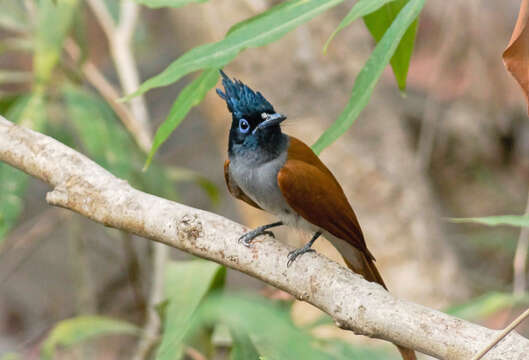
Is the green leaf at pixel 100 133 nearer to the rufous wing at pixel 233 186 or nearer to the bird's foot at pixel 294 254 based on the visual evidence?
the rufous wing at pixel 233 186

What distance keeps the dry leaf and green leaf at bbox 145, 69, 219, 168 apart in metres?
0.66

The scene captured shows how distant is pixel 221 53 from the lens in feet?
4.61

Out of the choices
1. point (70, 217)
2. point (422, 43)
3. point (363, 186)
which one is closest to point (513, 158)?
point (422, 43)

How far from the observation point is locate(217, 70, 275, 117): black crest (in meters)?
1.96

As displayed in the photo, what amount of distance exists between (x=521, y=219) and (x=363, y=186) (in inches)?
80.9

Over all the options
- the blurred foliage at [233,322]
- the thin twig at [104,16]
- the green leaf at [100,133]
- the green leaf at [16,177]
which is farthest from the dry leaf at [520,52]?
the thin twig at [104,16]

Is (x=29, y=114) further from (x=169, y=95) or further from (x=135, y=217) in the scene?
(x=169, y=95)

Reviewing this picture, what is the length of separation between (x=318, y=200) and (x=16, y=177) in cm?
127

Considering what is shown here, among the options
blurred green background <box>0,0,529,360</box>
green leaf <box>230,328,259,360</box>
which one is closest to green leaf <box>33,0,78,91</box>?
blurred green background <box>0,0,529,360</box>

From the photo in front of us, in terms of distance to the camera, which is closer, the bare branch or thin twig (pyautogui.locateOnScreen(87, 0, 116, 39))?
the bare branch

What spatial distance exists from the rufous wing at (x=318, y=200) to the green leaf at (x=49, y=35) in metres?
Result: 1.58

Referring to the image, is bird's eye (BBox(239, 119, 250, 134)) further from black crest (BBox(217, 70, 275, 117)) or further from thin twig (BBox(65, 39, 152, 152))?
thin twig (BBox(65, 39, 152, 152))

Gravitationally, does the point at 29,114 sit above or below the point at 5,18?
below

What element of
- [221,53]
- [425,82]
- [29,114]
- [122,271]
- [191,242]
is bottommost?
[122,271]
